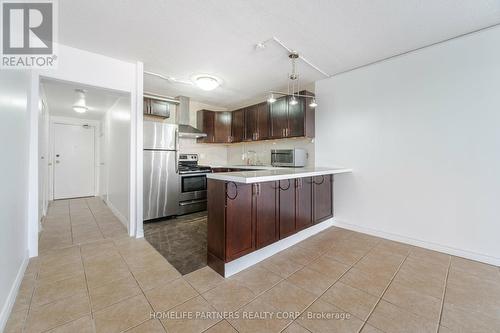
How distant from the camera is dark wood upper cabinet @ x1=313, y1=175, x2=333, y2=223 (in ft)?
10.1

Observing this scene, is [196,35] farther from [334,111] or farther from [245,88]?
[334,111]

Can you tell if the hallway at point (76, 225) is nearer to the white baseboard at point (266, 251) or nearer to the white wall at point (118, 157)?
the white wall at point (118, 157)

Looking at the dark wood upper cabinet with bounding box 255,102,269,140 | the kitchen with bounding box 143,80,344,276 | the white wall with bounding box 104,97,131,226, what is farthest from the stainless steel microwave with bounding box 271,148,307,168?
the white wall with bounding box 104,97,131,226

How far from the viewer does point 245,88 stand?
4129 millimetres

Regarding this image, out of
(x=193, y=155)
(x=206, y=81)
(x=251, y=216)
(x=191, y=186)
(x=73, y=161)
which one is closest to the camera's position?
(x=251, y=216)

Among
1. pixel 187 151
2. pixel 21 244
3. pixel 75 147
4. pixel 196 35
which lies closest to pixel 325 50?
pixel 196 35

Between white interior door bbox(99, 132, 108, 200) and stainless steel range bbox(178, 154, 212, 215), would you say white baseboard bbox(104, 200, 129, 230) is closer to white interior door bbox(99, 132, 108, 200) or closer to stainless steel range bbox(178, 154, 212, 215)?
white interior door bbox(99, 132, 108, 200)

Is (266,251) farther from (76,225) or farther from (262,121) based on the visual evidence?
(76,225)

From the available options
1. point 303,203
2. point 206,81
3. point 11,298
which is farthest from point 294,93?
point 11,298

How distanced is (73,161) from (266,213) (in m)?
6.41

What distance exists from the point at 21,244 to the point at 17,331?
1114mm

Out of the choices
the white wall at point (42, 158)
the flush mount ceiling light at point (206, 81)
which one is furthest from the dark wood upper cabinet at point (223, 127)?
the white wall at point (42, 158)

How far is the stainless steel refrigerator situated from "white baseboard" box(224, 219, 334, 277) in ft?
7.49

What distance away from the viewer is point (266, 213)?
2318 millimetres
